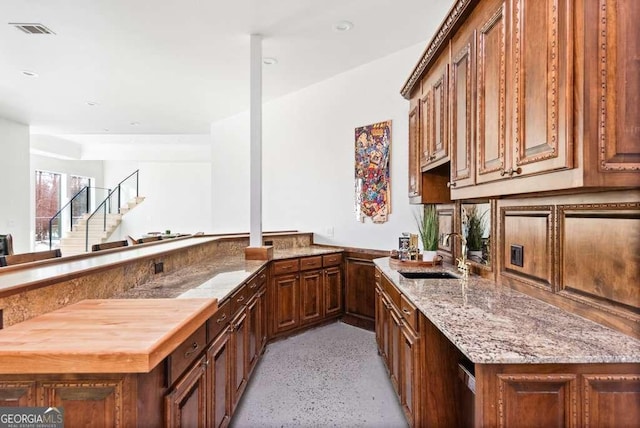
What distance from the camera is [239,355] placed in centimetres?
228

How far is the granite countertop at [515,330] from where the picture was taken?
3.65 feet

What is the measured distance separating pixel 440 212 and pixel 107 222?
11227 mm

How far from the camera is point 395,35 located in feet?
11.3

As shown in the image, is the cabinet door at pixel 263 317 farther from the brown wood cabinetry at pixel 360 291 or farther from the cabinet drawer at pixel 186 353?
the cabinet drawer at pixel 186 353

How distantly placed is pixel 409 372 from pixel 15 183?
26.5ft

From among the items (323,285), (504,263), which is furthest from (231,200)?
(504,263)

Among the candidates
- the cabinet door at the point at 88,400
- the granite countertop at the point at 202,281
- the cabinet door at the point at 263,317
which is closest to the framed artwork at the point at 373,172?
the granite countertop at the point at 202,281

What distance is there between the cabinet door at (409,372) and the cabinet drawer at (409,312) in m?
0.05

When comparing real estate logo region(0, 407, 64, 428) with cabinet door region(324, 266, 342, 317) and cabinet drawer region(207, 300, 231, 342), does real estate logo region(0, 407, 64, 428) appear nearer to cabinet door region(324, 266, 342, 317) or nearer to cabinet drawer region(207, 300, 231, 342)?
cabinet drawer region(207, 300, 231, 342)

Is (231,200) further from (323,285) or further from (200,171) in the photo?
(200,171)

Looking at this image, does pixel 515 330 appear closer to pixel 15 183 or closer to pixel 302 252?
pixel 302 252

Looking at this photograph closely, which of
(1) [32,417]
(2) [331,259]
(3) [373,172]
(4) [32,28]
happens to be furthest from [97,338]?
(4) [32,28]

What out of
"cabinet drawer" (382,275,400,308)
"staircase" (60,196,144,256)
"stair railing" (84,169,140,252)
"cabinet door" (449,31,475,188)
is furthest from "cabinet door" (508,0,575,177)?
"stair railing" (84,169,140,252)

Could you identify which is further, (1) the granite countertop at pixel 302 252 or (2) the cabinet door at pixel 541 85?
Result: (1) the granite countertop at pixel 302 252
